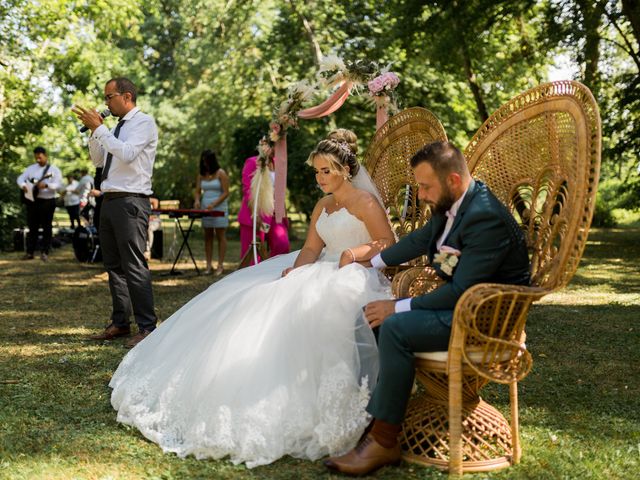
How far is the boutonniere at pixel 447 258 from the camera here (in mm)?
3521

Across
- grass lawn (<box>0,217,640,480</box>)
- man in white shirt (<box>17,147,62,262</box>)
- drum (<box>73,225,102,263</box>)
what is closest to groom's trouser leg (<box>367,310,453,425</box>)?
grass lawn (<box>0,217,640,480</box>)

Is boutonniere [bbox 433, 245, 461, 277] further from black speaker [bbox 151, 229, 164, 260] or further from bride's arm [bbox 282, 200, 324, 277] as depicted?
black speaker [bbox 151, 229, 164, 260]

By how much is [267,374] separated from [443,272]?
1081 millimetres

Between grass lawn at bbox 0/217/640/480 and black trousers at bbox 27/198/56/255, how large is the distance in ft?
16.3

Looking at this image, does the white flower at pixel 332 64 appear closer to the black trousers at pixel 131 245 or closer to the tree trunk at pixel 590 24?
the black trousers at pixel 131 245

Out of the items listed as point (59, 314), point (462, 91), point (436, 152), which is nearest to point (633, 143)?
point (462, 91)

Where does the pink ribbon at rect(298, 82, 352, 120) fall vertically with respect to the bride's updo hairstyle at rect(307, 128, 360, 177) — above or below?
above

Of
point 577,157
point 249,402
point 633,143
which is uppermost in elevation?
point 633,143

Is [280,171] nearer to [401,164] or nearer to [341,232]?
[401,164]

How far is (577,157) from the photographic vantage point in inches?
141

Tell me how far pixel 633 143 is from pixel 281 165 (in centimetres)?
1116

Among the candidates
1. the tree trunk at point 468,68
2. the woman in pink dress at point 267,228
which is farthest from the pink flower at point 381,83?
the tree trunk at point 468,68

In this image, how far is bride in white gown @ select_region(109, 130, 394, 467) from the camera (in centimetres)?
375

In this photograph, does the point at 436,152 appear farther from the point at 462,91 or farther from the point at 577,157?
the point at 462,91
